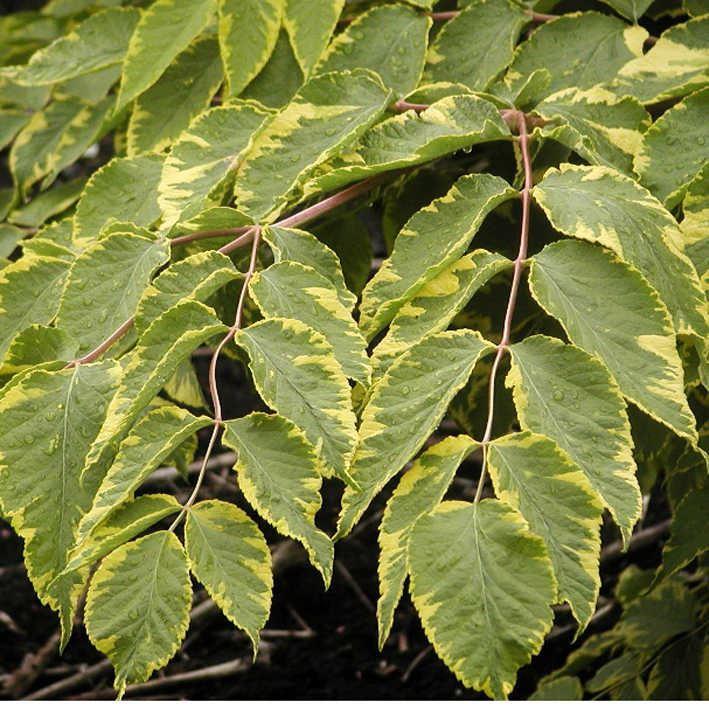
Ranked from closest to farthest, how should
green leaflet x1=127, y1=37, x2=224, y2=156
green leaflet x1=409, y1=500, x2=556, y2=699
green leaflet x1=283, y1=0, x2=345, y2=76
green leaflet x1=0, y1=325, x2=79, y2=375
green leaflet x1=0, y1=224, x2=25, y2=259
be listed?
1. green leaflet x1=409, y1=500, x2=556, y2=699
2. green leaflet x1=0, y1=325, x2=79, y2=375
3. green leaflet x1=283, y1=0, x2=345, y2=76
4. green leaflet x1=127, y1=37, x2=224, y2=156
5. green leaflet x1=0, y1=224, x2=25, y2=259

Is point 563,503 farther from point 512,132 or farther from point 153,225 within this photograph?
point 153,225

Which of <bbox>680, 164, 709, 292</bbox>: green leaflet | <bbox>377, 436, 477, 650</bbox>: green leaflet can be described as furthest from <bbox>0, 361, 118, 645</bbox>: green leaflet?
<bbox>680, 164, 709, 292</bbox>: green leaflet

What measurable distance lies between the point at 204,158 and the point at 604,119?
13.6 inches

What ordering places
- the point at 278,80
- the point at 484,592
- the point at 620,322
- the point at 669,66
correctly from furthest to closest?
the point at 278,80 → the point at 669,66 → the point at 620,322 → the point at 484,592

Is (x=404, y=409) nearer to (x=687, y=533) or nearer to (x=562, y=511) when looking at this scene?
(x=562, y=511)

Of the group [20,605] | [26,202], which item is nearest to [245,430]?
[26,202]

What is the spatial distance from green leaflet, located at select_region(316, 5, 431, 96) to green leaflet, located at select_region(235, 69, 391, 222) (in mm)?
101

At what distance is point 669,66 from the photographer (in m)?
0.90

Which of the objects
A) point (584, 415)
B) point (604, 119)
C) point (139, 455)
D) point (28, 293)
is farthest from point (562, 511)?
point (28, 293)

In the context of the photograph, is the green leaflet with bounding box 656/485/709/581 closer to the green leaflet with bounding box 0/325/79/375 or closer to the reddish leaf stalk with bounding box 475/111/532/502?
the reddish leaf stalk with bounding box 475/111/532/502

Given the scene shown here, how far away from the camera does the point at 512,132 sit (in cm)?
89

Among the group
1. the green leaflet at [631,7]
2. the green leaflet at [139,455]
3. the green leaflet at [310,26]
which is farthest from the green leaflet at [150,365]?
the green leaflet at [631,7]

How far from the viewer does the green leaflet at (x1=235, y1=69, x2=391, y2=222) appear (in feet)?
2.71

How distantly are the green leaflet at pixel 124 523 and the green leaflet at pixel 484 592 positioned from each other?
184 millimetres
